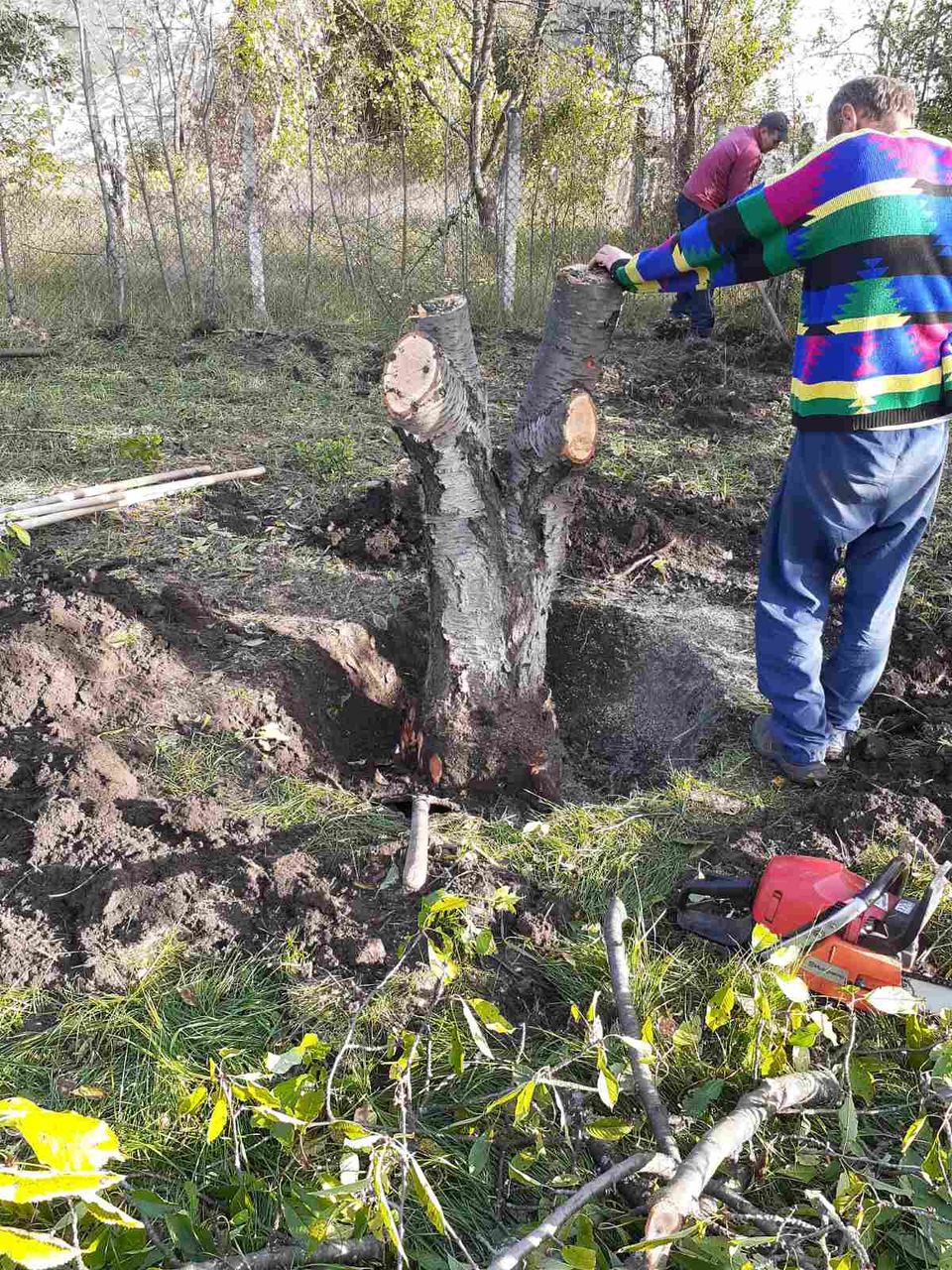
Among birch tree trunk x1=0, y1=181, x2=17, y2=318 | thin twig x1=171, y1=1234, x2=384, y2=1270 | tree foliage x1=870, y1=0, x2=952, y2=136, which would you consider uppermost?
tree foliage x1=870, y1=0, x2=952, y2=136

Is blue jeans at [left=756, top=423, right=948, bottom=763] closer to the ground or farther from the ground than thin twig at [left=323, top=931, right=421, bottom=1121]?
farther from the ground

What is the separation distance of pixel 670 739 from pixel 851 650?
74 cm

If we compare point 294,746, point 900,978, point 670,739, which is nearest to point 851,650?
point 670,739

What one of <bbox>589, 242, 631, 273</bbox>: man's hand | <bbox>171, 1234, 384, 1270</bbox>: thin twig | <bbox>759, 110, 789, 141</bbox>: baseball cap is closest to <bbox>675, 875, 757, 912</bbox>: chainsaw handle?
<bbox>171, 1234, 384, 1270</bbox>: thin twig

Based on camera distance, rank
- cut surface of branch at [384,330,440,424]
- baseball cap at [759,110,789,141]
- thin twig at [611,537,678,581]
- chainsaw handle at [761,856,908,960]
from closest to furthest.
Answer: chainsaw handle at [761,856,908,960] → cut surface of branch at [384,330,440,424] → thin twig at [611,537,678,581] → baseball cap at [759,110,789,141]

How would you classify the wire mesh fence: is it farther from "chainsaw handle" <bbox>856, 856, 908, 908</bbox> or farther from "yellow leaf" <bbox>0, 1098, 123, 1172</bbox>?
"yellow leaf" <bbox>0, 1098, 123, 1172</bbox>

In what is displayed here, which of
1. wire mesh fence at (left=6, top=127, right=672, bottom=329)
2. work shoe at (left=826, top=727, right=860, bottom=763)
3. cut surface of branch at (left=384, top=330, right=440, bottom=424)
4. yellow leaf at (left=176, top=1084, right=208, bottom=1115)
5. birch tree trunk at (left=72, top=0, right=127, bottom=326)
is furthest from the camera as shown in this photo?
wire mesh fence at (left=6, top=127, right=672, bottom=329)

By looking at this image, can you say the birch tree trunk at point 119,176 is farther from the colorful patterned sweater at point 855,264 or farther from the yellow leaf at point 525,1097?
the yellow leaf at point 525,1097

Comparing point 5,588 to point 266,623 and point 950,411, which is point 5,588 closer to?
point 266,623

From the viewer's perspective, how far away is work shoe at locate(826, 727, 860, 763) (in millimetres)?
2711

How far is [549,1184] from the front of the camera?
1.42 meters

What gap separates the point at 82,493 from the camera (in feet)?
13.5

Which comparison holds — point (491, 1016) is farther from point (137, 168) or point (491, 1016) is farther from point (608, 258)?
point (137, 168)

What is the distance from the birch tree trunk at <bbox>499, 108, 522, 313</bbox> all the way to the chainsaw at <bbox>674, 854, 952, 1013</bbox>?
308 inches
